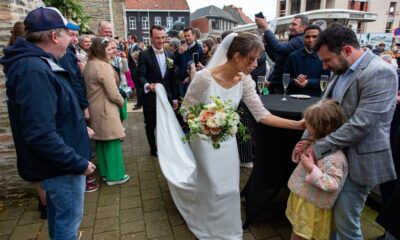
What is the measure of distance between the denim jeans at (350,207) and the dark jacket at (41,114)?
1888 millimetres

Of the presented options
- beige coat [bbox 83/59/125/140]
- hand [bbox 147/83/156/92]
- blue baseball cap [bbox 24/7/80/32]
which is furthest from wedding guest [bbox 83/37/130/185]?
blue baseball cap [bbox 24/7/80/32]

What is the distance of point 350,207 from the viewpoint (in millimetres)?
2029

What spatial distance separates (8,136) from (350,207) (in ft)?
12.3

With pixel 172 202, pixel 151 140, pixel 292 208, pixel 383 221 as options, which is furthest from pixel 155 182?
pixel 383 221

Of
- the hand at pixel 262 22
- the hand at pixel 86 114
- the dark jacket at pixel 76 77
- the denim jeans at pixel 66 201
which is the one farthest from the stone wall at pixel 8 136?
the hand at pixel 262 22

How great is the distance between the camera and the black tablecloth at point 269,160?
9.16ft

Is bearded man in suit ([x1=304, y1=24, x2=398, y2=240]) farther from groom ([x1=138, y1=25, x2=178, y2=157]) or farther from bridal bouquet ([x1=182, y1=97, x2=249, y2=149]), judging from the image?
groom ([x1=138, y1=25, x2=178, y2=157])

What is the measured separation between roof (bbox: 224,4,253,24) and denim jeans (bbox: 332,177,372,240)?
61.7 metres

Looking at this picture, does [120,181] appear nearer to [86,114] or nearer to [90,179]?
[90,179]

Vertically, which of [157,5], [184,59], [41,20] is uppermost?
[157,5]

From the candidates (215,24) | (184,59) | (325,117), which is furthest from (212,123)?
(215,24)

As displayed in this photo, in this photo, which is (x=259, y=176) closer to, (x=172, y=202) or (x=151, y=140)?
(x=172, y=202)

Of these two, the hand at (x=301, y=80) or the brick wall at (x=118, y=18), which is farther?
the brick wall at (x=118, y=18)

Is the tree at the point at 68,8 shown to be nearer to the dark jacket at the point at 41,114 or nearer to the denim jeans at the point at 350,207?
the dark jacket at the point at 41,114
